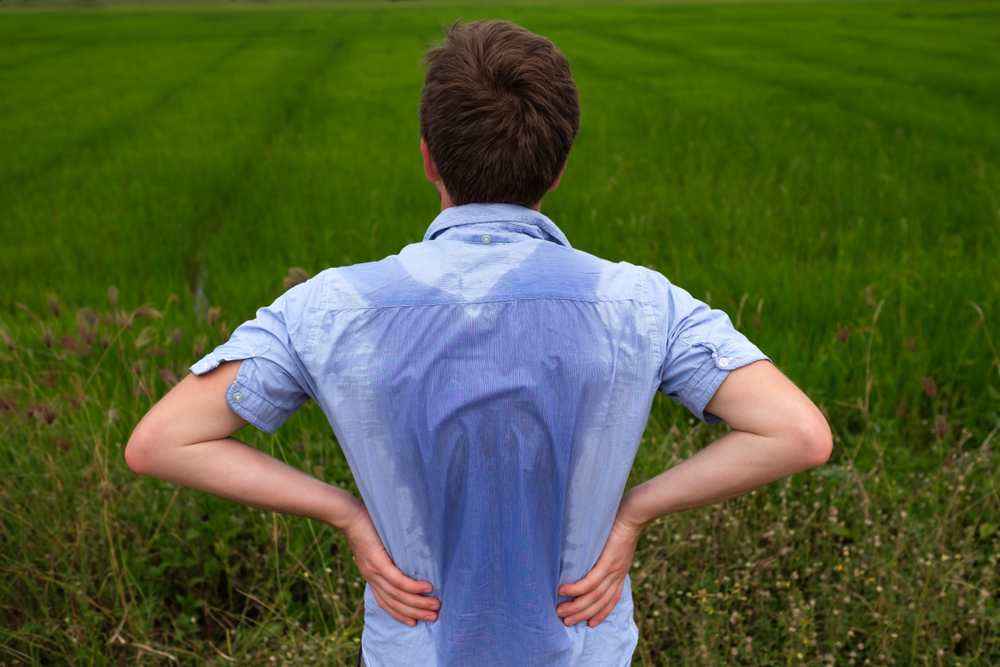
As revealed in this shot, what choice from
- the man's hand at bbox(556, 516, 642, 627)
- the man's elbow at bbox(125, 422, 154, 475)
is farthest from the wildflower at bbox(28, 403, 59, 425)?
the man's hand at bbox(556, 516, 642, 627)

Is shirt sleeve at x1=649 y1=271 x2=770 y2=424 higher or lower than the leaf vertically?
higher

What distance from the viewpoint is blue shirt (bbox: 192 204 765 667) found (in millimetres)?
854

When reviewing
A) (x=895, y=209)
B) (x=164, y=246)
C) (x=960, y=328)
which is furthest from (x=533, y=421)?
(x=895, y=209)

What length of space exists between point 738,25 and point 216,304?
19.2 metres

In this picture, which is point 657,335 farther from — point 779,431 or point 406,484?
point 406,484

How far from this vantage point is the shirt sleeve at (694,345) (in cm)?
88

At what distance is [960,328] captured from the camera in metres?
2.96

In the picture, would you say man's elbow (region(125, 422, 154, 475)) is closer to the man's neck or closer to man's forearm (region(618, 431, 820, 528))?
the man's neck

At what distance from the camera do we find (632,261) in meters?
3.51

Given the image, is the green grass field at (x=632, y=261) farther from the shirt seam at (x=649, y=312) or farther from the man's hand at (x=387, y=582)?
the man's hand at (x=387, y=582)

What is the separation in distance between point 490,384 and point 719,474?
356mm

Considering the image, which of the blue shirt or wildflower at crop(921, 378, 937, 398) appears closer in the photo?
the blue shirt

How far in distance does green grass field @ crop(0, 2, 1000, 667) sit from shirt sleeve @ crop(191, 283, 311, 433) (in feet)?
1.45

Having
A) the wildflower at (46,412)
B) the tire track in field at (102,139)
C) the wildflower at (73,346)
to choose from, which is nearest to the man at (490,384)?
the wildflower at (46,412)
